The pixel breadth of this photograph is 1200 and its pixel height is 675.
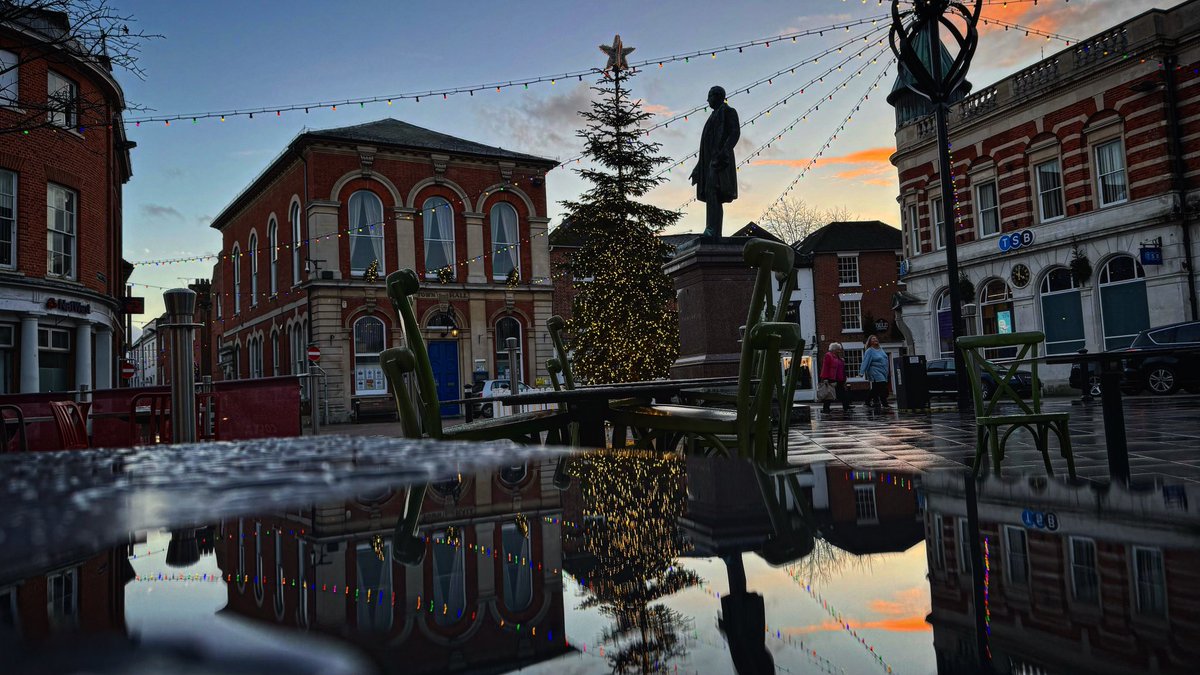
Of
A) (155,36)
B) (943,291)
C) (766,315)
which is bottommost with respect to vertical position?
(766,315)

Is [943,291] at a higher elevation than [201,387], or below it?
higher

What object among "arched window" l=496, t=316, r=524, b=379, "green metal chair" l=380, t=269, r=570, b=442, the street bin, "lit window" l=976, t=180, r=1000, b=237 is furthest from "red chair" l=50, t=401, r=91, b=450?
"lit window" l=976, t=180, r=1000, b=237

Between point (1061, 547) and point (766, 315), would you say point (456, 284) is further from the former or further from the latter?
point (1061, 547)

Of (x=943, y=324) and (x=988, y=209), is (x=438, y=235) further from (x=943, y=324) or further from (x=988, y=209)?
(x=988, y=209)

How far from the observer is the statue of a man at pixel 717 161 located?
9.58 metres

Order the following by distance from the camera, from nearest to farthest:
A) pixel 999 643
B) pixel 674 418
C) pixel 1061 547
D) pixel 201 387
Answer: pixel 999 643 → pixel 1061 547 → pixel 674 418 → pixel 201 387

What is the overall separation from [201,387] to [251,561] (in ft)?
33.0

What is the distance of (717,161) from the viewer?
31.5 feet

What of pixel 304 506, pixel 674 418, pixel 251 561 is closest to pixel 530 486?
pixel 304 506

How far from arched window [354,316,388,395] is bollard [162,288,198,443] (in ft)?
64.6

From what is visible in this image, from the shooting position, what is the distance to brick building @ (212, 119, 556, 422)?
965 inches

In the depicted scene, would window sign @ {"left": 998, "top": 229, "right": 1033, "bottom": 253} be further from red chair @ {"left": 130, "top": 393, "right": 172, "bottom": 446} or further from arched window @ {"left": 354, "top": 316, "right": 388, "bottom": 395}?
red chair @ {"left": 130, "top": 393, "right": 172, "bottom": 446}

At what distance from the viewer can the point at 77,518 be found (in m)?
0.60

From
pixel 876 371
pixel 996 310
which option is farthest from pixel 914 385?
pixel 996 310
